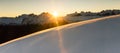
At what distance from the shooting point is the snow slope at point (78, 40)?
356 cm

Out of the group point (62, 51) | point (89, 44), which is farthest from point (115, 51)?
point (62, 51)

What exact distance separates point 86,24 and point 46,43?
0.62 m

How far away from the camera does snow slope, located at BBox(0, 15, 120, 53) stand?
3557 millimetres

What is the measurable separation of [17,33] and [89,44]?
44.7m

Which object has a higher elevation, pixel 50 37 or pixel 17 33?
pixel 50 37

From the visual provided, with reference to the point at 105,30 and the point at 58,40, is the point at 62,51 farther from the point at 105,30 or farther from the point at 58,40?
the point at 105,30

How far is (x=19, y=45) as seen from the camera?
4.24 meters

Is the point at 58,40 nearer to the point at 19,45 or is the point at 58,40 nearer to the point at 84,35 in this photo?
the point at 84,35

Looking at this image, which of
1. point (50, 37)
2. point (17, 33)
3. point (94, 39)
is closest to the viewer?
point (94, 39)

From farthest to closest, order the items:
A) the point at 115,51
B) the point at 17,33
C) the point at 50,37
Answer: the point at 17,33
the point at 50,37
the point at 115,51

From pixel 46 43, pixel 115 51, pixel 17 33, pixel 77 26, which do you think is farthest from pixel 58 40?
pixel 17 33

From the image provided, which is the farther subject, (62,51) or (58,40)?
(58,40)

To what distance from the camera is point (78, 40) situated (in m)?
3.78

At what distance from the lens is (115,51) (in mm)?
3449
